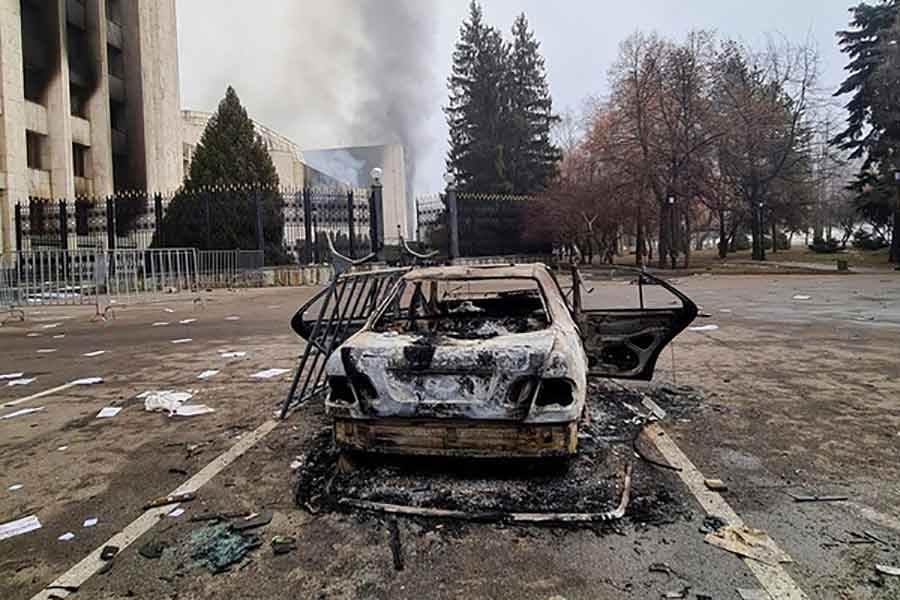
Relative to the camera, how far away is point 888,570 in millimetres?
2689

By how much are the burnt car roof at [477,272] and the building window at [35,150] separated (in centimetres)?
2731

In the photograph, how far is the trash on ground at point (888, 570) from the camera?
2.66 metres

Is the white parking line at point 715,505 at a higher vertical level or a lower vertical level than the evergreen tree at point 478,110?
lower

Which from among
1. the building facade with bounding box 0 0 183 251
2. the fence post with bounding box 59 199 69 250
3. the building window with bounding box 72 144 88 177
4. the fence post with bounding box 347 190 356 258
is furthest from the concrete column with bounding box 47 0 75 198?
the fence post with bounding box 347 190 356 258

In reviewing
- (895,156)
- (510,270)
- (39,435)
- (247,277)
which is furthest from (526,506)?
(895,156)

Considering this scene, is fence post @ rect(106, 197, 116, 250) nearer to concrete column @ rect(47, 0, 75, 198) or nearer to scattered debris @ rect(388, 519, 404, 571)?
concrete column @ rect(47, 0, 75, 198)

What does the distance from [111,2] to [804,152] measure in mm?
37064

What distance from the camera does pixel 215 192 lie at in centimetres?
2384

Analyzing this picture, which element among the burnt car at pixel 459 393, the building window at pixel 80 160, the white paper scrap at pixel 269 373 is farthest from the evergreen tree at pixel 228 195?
the burnt car at pixel 459 393

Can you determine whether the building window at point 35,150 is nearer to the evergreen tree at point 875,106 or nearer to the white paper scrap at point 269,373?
the white paper scrap at point 269,373

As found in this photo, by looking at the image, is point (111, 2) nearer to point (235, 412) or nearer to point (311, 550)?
point (235, 412)

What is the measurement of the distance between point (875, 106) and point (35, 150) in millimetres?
40537

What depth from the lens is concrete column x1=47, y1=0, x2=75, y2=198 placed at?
26.2 meters

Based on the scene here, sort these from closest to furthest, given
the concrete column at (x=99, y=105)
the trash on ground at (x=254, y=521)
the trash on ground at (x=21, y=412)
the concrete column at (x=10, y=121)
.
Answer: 1. the trash on ground at (x=254, y=521)
2. the trash on ground at (x=21, y=412)
3. the concrete column at (x=10, y=121)
4. the concrete column at (x=99, y=105)
